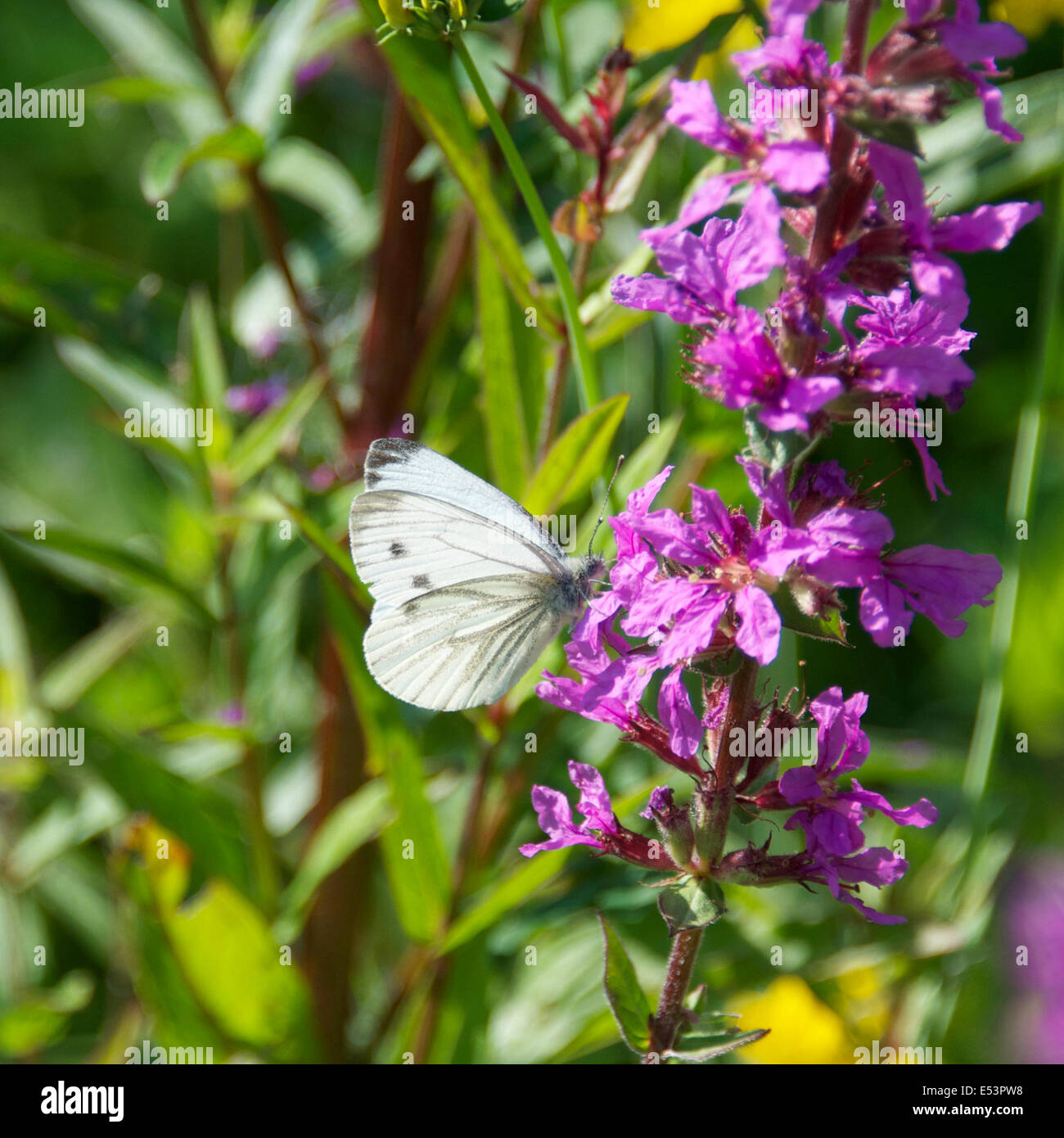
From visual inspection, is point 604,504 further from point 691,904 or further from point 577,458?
point 691,904

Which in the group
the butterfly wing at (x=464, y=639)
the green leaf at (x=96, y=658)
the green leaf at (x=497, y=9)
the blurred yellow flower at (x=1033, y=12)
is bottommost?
the green leaf at (x=96, y=658)

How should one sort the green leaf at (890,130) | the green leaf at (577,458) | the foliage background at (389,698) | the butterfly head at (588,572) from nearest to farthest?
the green leaf at (890,130)
the green leaf at (577,458)
the butterfly head at (588,572)
the foliage background at (389,698)

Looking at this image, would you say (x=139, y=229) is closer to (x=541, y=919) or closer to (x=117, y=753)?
(x=117, y=753)

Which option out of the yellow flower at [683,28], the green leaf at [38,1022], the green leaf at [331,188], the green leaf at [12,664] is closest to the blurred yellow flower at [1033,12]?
the yellow flower at [683,28]

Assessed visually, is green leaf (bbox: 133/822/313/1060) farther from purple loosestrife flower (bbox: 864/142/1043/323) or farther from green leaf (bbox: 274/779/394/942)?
purple loosestrife flower (bbox: 864/142/1043/323)

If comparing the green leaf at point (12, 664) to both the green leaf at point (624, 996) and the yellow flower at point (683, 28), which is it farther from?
the yellow flower at point (683, 28)

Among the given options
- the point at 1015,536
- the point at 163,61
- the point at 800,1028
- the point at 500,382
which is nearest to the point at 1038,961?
the point at 800,1028

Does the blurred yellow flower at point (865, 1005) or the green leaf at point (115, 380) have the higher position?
the green leaf at point (115, 380)
